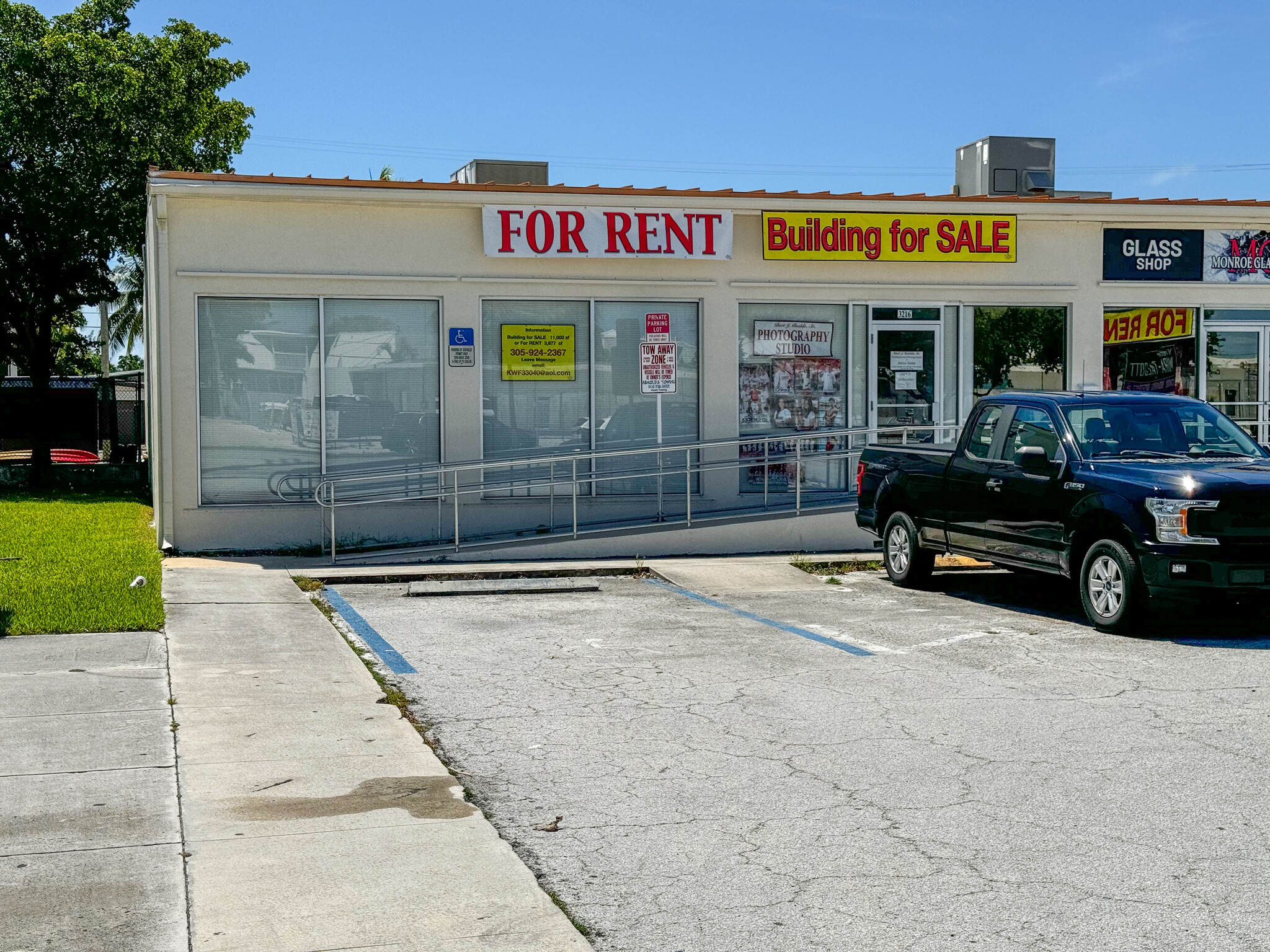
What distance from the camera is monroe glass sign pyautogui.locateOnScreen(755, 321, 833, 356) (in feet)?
56.7

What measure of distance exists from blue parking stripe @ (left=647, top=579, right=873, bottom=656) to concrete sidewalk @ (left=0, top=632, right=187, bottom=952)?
15.2ft

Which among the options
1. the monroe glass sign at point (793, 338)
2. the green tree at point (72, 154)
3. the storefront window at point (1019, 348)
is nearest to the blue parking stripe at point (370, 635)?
the monroe glass sign at point (793, 338)

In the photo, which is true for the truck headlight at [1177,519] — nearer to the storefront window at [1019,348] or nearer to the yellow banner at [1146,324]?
the storefront window at [1019,348]

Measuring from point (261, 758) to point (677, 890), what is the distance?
268 cm

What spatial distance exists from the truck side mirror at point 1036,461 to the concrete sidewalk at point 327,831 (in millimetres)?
5476

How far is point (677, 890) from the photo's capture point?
4.96 m

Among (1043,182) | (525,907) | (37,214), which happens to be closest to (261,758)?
(525,907)

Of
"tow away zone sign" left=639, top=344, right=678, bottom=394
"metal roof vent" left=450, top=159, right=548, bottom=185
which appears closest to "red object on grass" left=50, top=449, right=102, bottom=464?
"metal roof vent" left=450, top=159, right=548, bottom=185

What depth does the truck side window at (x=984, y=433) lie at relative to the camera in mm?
12156

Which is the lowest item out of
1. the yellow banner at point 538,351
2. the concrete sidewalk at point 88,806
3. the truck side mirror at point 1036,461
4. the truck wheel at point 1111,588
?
the concrete sidewalk at point 88,806

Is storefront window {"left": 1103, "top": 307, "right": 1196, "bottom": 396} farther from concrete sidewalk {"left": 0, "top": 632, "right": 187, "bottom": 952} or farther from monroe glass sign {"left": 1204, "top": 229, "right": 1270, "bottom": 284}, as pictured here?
concrete sidewalk {"left": 0, "top": 632, "right": 187, "bottom": 952}

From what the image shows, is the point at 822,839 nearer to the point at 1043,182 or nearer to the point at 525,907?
the point at 525,907

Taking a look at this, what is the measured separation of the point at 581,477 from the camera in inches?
643

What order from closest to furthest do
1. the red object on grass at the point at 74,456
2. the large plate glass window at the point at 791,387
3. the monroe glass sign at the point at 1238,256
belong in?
the large plate glass window at the point at 791,387
the monroe glass sign at the point at 1238,256
the red object on grass at the point at 74,456
